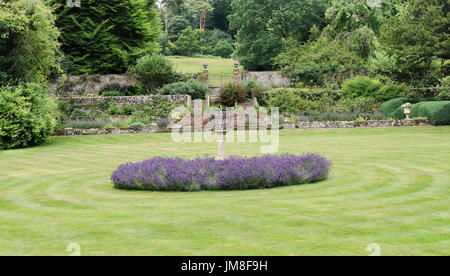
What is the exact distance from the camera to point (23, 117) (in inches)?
861

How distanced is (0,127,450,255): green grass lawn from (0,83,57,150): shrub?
931 centimetres

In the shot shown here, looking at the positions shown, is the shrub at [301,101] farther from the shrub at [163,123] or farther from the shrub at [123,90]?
the shrub at [123,90]

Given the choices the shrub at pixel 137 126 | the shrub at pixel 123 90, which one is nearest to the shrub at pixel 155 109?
the shrub at pixel 137 126

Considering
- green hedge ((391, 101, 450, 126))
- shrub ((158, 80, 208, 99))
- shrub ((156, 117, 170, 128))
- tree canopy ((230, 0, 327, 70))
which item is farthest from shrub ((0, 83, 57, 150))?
tree canopy ((230, 0, 327, 70))

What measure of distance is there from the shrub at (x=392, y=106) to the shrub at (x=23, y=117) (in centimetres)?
1754

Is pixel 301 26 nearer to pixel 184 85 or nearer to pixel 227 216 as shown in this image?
pixel 184 85

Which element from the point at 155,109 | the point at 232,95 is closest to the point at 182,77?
the point at 232,95

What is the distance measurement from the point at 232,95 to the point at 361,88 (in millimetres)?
8401

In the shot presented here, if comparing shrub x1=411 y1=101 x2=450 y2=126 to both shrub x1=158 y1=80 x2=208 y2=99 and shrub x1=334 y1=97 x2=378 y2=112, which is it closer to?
shrub x1=334 y1=97 x2=378 y2=112

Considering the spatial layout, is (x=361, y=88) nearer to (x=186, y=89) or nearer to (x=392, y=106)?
(x=392, y=106)

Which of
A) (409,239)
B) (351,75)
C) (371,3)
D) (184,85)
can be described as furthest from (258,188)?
(371,3)

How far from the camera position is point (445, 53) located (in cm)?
2409
